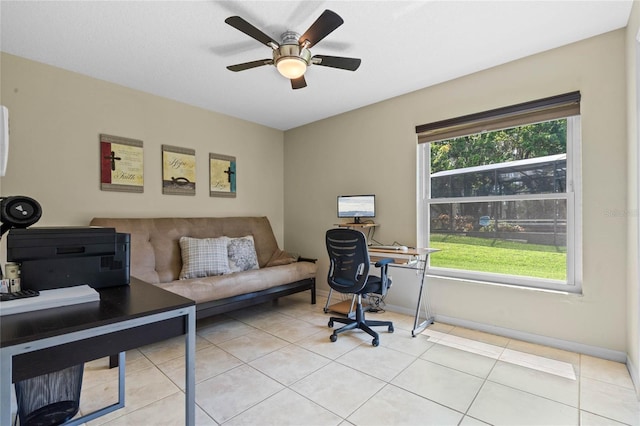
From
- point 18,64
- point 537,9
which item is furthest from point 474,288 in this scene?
point 18,64

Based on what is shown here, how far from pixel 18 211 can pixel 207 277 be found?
68.8 inches

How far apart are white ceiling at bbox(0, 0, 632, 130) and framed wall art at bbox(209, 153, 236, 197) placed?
38.1 inches

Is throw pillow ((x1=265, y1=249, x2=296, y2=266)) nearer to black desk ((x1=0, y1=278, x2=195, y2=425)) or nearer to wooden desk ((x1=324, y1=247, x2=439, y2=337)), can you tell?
wooden desk ((x1=324, y1=247, x2=439, y2=337))

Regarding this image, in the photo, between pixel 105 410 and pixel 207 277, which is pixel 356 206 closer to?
pixel 207 277

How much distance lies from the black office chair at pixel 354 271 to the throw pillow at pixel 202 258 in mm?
1207

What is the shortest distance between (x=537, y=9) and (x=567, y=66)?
0.72 meters

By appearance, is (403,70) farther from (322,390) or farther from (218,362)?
(218,362)

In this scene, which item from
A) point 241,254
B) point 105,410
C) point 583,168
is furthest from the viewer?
point 241,254

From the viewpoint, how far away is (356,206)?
371 cm

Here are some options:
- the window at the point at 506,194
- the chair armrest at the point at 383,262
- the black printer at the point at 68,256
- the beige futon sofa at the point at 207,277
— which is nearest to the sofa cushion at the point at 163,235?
the beige futon sofa at the point at 207,277

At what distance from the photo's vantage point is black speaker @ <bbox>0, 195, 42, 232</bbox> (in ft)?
4.37

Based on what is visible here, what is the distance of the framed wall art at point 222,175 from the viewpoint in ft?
12.7

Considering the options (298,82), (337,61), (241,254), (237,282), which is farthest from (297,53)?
(241,254)

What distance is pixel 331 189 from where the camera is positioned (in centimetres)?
Answer: 414
